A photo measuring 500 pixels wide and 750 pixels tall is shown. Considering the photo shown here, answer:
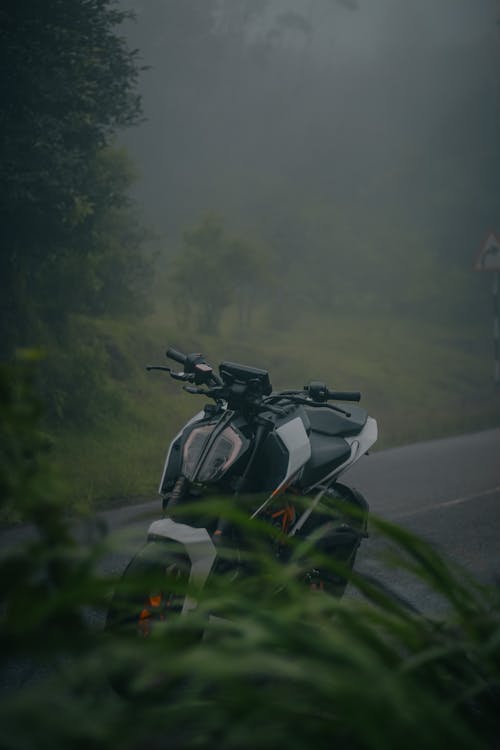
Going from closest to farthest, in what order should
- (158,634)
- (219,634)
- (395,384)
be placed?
(158,634) < (219,634) < (395,384)

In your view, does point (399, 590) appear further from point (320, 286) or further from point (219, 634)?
point (320, 286)

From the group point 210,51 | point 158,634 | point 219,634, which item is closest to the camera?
point 158,634

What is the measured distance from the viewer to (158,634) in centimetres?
88

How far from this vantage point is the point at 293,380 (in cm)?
1550

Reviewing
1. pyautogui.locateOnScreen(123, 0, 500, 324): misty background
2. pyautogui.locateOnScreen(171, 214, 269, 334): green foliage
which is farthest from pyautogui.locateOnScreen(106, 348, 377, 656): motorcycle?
pyautogui.locateOnScreen(123, 0, 500, 324): misty background

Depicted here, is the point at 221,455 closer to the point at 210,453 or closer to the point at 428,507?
the point at 210,453

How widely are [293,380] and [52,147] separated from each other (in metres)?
8.67

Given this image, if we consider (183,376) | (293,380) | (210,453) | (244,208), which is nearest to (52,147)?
(183,376)

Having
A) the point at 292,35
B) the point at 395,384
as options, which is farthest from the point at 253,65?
the point at 395,384

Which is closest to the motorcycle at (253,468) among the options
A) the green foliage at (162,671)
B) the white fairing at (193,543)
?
the white fairing at (193,543)

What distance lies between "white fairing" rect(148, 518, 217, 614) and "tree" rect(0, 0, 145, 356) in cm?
628

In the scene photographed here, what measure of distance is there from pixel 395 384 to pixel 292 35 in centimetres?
4707

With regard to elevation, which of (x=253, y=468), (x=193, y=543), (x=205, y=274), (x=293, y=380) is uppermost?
(x=205, y=274)

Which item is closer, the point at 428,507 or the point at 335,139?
the point at 428,507
